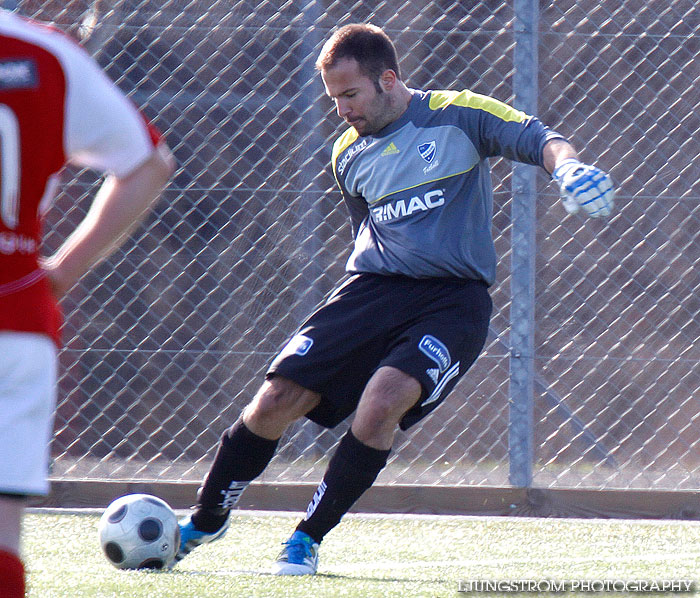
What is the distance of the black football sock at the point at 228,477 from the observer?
346 cm

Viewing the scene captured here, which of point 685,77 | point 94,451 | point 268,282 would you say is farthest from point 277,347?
point 685,77

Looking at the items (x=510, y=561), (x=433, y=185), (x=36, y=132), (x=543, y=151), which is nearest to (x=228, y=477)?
(x=510, y=561)

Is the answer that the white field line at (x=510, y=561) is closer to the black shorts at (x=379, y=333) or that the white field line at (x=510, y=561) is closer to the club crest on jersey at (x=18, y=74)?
the black shorts at (x=379, y=333)

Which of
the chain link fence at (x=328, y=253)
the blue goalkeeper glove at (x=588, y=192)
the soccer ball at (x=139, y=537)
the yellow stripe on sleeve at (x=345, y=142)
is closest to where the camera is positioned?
the blue goalkeeper glove at (x=588, y=192)

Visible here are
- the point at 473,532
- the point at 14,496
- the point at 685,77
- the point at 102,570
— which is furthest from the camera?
the point at 685,77

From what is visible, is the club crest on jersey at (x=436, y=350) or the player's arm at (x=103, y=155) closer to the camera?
the player's arm at (x=103, y=155)

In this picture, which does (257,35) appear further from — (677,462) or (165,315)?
(677,462)

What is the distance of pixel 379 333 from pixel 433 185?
0.48m

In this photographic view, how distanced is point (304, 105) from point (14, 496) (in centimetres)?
352

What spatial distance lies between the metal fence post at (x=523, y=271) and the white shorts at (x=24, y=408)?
10.7ft

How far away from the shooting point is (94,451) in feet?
16.4

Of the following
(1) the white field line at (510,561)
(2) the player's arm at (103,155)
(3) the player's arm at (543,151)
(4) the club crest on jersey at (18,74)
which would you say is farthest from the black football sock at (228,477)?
(4) the club crest on jersey at (18,74)

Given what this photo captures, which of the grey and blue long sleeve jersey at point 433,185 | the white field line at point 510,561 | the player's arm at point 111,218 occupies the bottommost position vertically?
the white field line at point 510,561

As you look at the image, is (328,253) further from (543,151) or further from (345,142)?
(543,151)
